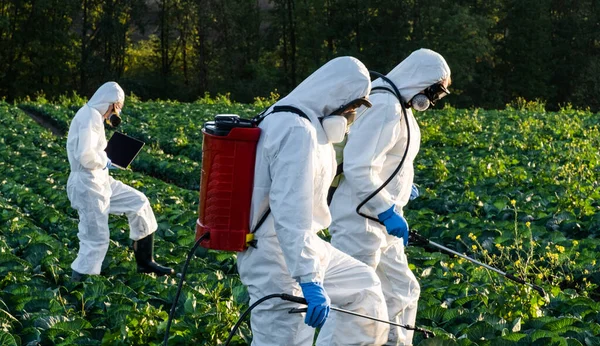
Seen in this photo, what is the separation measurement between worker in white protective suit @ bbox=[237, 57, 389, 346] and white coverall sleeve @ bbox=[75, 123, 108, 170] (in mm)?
3522

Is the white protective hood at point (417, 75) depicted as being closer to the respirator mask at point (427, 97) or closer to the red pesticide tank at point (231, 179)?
the respirator mask at point (427, 97)

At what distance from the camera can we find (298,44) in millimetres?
54750

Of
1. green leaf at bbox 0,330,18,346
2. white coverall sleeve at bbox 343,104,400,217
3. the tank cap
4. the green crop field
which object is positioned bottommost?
the green crop field

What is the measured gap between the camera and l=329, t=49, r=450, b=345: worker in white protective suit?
205 inches

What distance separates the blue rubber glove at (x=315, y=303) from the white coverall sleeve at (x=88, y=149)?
402 centimetres

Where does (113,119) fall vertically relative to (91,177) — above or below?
above

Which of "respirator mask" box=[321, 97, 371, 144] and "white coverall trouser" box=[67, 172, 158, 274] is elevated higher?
"respirator mask" box=[321, 97, 371, 144]

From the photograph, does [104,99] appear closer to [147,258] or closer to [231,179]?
[147,258]

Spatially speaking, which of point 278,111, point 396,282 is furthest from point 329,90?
point 396,282

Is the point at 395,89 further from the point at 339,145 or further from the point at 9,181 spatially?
the point at 9,181

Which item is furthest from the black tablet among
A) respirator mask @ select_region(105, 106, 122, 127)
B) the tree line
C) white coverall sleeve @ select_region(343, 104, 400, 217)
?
the tree line

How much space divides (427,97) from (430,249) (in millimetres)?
4443

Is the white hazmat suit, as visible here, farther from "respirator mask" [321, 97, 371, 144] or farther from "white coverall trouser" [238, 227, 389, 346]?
"respirator mask" [321, 97, 371, 144]

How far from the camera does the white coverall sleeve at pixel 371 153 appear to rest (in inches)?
203
